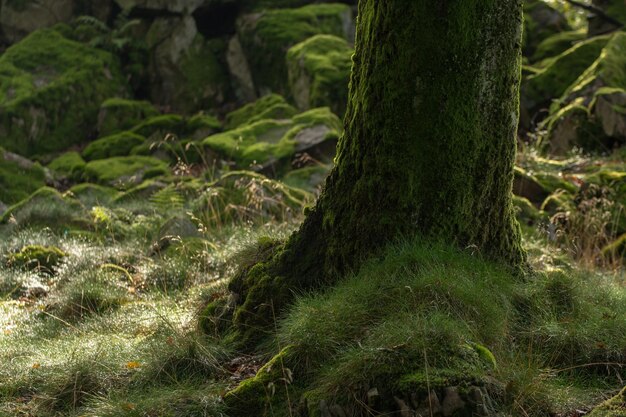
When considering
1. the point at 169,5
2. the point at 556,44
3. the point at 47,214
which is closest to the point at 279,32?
the point at 169,5

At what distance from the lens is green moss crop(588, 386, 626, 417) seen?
3441 millimetres

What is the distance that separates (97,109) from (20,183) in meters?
4.55

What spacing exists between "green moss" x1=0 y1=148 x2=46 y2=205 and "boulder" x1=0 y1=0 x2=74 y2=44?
702 centimetres

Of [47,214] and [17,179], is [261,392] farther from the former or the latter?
[17,179]

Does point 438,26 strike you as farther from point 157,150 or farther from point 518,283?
point 157,150

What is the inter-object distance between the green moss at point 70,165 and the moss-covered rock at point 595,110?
8.59 meters

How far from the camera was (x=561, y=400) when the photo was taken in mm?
3824

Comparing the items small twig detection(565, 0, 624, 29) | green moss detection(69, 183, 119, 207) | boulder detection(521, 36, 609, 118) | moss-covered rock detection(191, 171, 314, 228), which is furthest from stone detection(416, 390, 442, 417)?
small twig detection(565, 0, 624, 29)

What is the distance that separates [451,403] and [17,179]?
11.1m

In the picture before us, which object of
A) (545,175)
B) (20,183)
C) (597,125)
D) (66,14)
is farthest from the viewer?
(66,14)

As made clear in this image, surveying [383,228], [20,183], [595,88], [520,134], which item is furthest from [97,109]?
[383,228]

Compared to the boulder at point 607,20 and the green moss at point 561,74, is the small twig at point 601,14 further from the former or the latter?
the green moss at point 561,74

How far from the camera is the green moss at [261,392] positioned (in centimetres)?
404

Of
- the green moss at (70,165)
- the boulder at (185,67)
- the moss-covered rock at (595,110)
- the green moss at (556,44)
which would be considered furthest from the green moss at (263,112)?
the green moss at (556,44)
